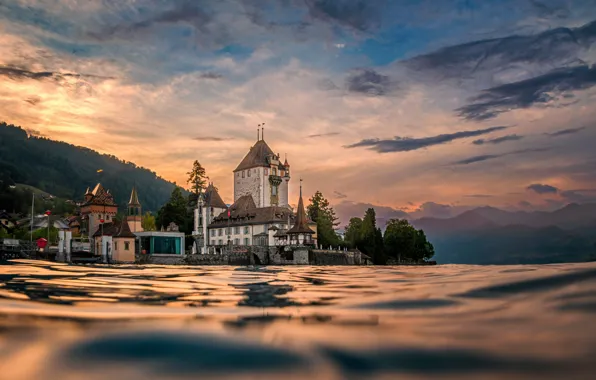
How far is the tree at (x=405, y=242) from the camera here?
94.0m

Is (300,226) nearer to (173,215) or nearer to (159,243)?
(159,243)

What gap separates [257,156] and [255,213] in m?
21.0

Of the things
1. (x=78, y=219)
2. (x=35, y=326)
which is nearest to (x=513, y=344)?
(x=35, y=326)

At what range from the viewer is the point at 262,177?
96500 mm

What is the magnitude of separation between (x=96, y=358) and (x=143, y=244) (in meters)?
78.0

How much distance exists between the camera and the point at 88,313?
6.44 metres

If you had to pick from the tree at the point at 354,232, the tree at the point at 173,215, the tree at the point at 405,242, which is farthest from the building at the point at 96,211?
the tree at the point at 405,242

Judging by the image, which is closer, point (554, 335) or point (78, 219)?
point (554, 335)

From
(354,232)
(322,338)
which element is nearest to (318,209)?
(354,232)

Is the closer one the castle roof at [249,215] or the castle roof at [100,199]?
the castle roof at [249,215]

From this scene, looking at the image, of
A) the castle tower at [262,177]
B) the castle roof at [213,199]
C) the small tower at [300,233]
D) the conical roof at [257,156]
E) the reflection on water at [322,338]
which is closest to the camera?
the reflection on water at [322,338]

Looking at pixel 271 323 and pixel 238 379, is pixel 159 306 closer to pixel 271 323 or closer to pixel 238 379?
pixel 271 323

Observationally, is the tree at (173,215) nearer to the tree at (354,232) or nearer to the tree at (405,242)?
the tree at (354,232)

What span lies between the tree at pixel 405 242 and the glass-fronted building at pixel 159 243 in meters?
38.8
